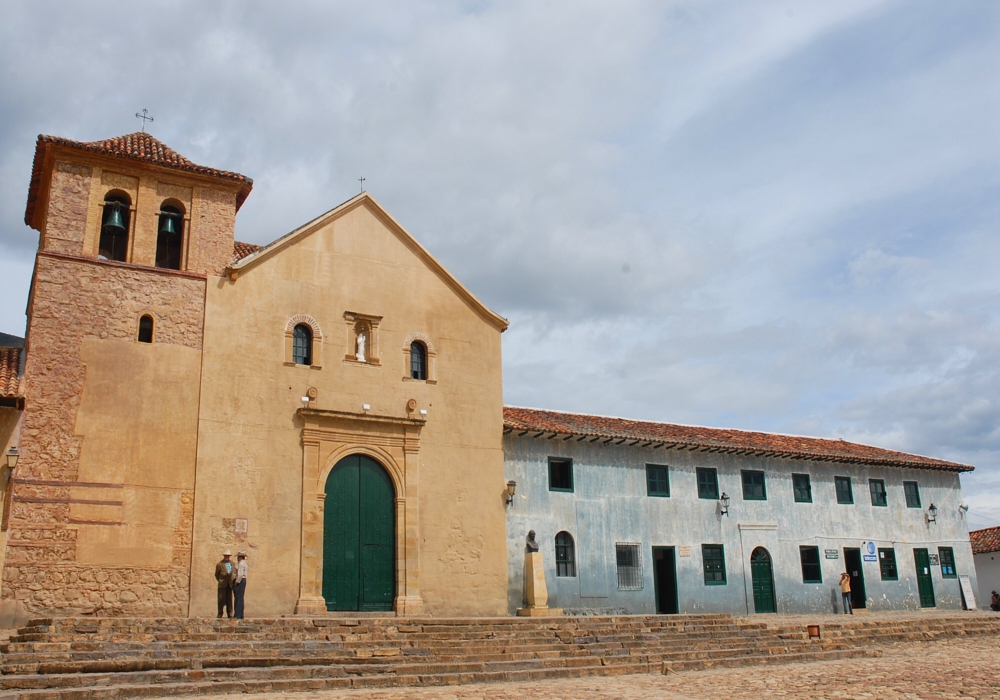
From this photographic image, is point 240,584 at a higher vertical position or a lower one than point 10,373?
lower

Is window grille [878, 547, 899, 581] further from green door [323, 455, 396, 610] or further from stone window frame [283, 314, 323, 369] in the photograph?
stone window frame [283, 314, 323, 369]

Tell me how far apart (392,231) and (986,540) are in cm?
2922

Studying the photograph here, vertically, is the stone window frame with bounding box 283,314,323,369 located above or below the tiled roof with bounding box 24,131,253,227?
below

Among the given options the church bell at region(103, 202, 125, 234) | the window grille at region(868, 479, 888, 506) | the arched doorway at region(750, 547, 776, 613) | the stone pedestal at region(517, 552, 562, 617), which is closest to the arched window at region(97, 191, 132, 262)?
the church bell at region(103, 202, 125, 234)

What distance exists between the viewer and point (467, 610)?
21.7 metres

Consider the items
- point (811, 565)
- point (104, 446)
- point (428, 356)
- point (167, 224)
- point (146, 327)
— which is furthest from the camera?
point (811, 565)

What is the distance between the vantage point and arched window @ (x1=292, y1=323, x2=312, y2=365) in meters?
21.4

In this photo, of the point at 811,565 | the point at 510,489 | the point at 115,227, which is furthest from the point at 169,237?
the point at 811,565

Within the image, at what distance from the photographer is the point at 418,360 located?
23094 millimetres

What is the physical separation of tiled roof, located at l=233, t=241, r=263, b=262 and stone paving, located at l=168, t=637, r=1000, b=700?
12.0 meters

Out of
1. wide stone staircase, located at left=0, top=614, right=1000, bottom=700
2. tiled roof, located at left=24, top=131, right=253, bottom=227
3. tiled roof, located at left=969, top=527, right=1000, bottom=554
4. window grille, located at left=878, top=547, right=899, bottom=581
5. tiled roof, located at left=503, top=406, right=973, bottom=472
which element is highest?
tiled roof, located at left=24, top=131, right=253, bottom=227

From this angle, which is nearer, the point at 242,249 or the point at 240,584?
the point at 240,584

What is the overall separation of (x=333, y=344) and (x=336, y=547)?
4715 mm

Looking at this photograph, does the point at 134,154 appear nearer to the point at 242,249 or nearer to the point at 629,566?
the point at 242,249
